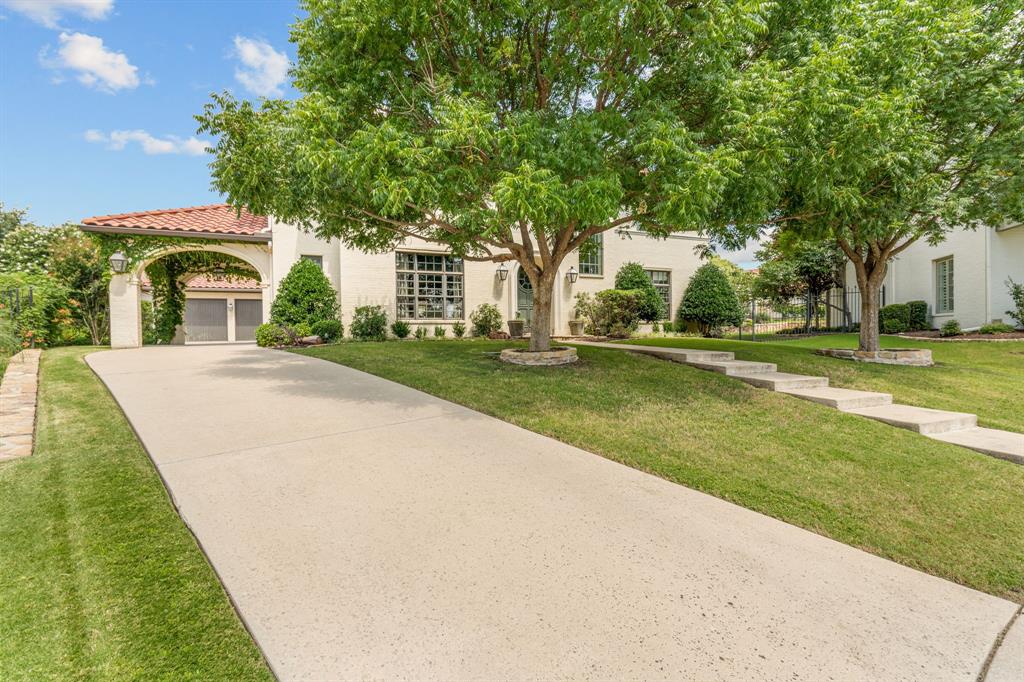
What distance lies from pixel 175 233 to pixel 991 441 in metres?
16.7

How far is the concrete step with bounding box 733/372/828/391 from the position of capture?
722cm

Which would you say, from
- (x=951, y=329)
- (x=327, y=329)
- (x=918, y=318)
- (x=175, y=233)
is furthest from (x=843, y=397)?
(x=175, y=233)

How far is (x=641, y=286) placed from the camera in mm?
17438

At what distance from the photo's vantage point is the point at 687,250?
19297mm

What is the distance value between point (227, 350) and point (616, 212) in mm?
10122

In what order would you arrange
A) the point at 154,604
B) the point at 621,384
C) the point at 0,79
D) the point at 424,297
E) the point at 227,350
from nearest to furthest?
the point at 154,604 < the point at 621,384 < the point at 0,79 < the point at 227,350 < the point at 424,297

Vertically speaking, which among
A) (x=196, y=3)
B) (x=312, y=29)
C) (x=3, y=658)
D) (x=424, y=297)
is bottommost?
(x=3, y=658)

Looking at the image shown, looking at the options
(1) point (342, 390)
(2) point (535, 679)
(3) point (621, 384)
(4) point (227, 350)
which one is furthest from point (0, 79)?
(2) point (535, 679)

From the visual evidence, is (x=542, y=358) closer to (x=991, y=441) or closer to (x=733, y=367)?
(x=733, y=367)

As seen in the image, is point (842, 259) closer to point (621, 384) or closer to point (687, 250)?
point (687, 250)

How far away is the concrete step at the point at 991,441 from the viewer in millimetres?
4961

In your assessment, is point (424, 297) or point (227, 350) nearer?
point (227, 350)

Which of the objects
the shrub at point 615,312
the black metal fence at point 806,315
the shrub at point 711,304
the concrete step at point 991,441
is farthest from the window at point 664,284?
the concrete step at point 991,441

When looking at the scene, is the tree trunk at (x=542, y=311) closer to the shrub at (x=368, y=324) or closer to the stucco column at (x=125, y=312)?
the shrub at (x=368, y=324)
